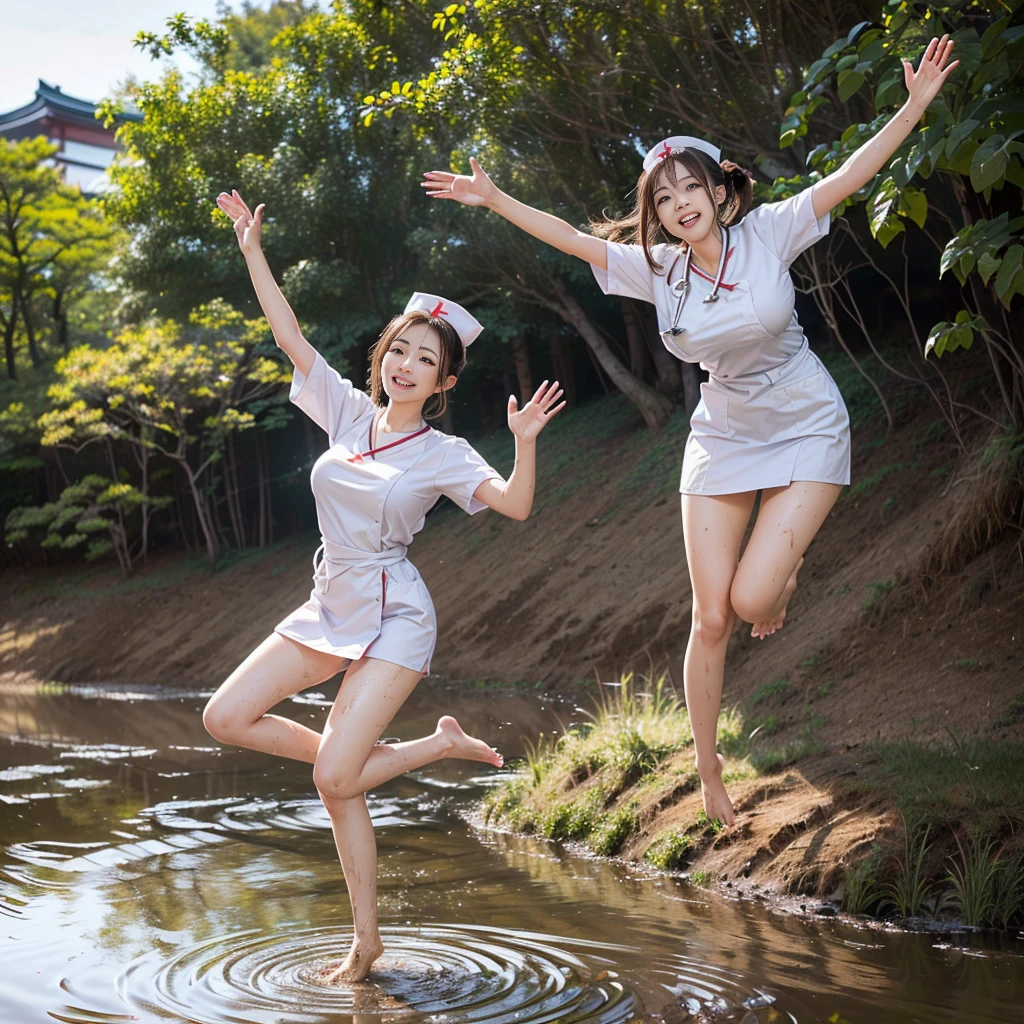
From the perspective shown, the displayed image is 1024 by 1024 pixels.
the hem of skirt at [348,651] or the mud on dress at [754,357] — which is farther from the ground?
the mud on dress at [754,357]

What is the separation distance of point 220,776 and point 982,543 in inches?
224

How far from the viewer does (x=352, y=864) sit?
4.39 m

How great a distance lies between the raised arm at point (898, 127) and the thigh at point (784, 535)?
1027mm

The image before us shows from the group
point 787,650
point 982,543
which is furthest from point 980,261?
point 787,650

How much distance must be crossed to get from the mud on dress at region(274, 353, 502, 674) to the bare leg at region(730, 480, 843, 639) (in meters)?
1.03

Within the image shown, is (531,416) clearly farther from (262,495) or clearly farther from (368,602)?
(262,495)

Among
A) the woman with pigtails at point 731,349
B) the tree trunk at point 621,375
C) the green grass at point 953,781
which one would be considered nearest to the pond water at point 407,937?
the green grass at point 953,781

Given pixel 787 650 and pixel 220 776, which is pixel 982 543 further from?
pixel 220 776

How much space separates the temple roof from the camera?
31.5 meters

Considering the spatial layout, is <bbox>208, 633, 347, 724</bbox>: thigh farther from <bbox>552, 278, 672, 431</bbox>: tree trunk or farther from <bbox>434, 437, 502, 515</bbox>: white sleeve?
<bbox>552, 278, 672, 431</bbox>: tree trunk

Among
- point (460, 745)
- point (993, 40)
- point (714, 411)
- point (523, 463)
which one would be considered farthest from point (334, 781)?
point (993, 40)

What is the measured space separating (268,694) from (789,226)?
96.0 inches

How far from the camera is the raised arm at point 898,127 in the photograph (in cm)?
412

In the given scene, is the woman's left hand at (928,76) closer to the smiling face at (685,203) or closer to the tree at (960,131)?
the tree at (960,131)
